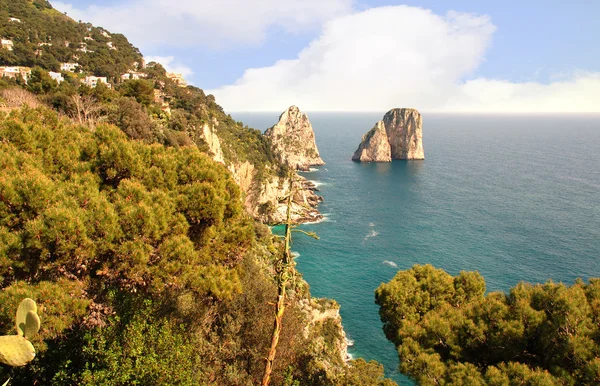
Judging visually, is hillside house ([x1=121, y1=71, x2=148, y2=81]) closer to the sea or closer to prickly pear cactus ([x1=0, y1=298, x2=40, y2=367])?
the sea

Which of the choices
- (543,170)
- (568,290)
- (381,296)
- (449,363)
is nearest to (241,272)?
(381,296)

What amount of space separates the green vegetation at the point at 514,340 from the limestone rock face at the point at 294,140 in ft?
270

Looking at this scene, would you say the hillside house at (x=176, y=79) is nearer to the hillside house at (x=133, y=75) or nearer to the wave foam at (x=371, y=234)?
the hillside house at (x=133, y=75)

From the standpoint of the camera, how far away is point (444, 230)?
47.6 m

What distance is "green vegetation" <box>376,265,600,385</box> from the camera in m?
7.54

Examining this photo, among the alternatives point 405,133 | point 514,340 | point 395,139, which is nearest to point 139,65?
point 514,340

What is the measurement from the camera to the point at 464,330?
9234 mm

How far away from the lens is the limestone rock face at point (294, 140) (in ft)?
309

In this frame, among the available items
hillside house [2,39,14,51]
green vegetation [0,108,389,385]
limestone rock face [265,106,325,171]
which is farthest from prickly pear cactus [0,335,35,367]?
limestone rock face [265,106,325,171]

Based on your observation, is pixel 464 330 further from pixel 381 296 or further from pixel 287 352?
pixel 287 352

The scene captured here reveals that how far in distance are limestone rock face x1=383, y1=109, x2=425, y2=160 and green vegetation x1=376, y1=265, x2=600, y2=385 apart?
319 feet

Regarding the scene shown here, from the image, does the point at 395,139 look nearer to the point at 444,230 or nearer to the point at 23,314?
the point at 444,230

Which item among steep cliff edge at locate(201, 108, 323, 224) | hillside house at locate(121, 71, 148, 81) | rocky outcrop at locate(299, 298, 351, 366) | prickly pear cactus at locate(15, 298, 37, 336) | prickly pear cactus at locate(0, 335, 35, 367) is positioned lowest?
rocky outcrop at locate(299, 298, 351, 366)

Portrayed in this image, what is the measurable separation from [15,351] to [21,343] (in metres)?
0.07
